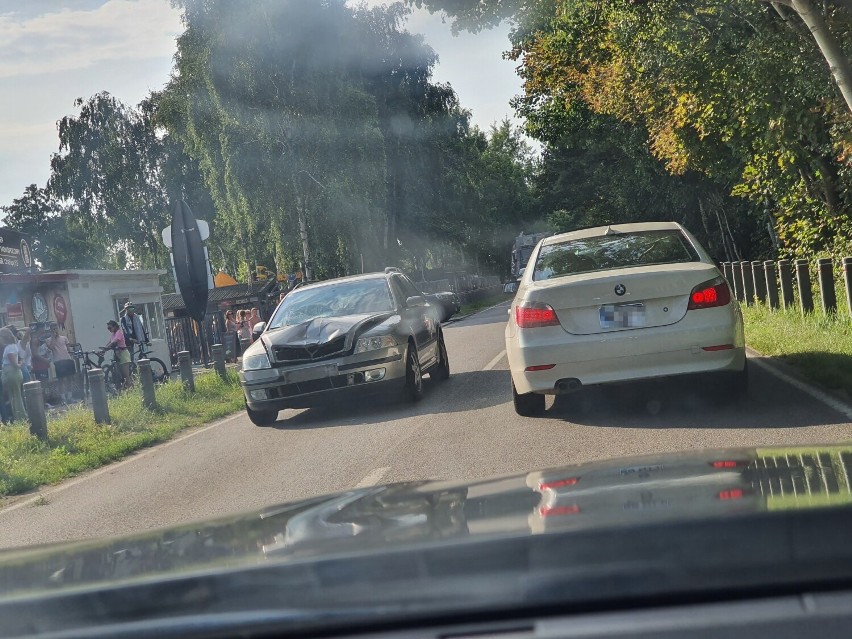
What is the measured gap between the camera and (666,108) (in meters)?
23.6

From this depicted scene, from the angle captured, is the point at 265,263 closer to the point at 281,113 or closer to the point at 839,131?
the point at 281,113

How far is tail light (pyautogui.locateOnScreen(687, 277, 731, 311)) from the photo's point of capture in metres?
8.36

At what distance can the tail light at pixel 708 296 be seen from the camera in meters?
8.36

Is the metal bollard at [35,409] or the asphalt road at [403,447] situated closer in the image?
the asphalt road at [403,447]

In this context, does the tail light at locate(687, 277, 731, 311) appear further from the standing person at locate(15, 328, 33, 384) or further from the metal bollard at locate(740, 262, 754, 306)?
the metal bollard at locate(740, 262, 754, 306)

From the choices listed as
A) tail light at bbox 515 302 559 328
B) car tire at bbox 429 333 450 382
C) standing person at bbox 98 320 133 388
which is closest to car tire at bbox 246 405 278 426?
car tire at bbox 429 333 450 382

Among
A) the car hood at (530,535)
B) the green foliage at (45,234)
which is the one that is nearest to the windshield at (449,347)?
the car hood at (530,535)

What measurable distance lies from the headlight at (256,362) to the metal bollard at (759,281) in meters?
13.6

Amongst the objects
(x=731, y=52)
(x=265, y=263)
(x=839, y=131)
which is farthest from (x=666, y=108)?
(x=265, y=263)

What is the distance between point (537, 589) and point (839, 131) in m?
17.0

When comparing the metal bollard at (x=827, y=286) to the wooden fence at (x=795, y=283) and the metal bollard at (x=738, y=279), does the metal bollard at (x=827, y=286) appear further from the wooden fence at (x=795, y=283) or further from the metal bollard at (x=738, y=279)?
the metal bollard at (x=738, y=279)

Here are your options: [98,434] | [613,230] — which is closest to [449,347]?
[98,434]

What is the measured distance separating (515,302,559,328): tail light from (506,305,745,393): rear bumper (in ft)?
0.20

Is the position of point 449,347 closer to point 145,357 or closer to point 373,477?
point 145,357
